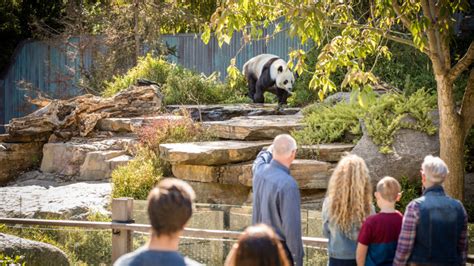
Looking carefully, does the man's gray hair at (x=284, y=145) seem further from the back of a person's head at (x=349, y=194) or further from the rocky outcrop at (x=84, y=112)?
the rocky outcrop at (x=84, y=112)

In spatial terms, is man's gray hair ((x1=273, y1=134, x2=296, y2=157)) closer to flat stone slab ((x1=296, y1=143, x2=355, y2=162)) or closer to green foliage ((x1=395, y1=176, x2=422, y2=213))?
green foliage ((x1=395, y1=176, x2=422, y2=213))

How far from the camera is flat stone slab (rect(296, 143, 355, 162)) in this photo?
1057 cm

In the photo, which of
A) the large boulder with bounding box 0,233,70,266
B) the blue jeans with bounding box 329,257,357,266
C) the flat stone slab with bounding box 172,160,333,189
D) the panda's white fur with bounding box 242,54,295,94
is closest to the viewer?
the blue jeans with bounding box 329,257,357,266

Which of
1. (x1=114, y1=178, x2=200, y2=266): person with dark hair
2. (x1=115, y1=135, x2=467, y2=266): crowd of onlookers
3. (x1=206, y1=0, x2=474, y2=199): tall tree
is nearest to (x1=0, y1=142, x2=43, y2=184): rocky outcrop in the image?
(x1=206, y1=0, x2=474, y2=199): tall tree

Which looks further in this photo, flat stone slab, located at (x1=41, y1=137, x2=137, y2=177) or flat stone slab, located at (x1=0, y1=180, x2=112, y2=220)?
flat stone slab, located at (x1=41, y1=137, x2=137, y2=177)

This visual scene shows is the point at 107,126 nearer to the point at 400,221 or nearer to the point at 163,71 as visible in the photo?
the point at 163,71

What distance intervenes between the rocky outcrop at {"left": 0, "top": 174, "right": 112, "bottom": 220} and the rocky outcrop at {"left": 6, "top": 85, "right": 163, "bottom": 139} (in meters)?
2.12

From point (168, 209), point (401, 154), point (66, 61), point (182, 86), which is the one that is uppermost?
point (66, 61)

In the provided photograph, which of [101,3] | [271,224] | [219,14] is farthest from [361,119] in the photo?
[101,3]

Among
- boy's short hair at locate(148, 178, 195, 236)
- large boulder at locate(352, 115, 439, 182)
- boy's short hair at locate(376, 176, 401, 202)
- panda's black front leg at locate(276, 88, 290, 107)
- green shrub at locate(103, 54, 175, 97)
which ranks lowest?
large boulder at locate(352, 115, 439, 182)

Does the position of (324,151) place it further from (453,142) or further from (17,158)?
(17,158)

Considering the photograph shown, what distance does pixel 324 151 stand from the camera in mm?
10609

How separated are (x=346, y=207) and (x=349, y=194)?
0.30ft

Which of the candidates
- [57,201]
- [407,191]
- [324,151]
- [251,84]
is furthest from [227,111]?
[407,191]
